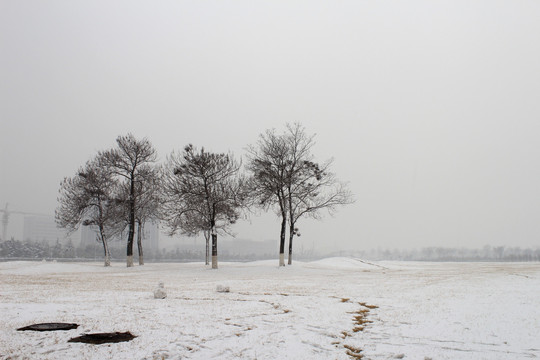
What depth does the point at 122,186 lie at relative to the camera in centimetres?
3934

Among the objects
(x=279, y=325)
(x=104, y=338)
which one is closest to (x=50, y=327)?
(x=104, y=338)

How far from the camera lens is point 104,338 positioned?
816 centimetres

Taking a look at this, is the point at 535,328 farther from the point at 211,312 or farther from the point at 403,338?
the point at 211,312

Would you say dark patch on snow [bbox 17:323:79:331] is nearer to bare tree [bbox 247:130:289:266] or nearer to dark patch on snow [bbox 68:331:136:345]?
dark patch on snow [bbox 68:331:136:345]

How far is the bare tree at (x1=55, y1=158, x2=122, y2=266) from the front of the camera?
1497 inches

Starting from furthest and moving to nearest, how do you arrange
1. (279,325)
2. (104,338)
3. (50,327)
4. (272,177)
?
(272,177), (279,325), (50,327), (104,338)

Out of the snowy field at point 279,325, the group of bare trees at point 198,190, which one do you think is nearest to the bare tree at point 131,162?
the group of bare trees at point 198,190

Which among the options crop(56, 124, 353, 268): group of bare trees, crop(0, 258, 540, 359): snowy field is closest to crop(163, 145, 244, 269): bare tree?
crop(56, 124, 353, 268): group of bare trees

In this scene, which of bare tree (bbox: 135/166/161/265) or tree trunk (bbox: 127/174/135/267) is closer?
tree trunk (bbox: 127/174/135/267)

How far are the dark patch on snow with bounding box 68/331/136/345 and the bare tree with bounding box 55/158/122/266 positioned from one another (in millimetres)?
31032

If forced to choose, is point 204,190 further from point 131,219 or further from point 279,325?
point 279,325

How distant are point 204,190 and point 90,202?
12.8 meters

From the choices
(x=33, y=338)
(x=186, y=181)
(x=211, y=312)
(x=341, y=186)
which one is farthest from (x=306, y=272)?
(x=33, y=338)

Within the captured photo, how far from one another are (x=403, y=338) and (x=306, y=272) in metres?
20.7
